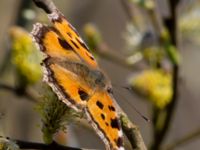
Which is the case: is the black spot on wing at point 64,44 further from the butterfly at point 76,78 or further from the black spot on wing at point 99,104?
the black spot on wing at point 99,104

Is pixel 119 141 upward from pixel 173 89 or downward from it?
upward

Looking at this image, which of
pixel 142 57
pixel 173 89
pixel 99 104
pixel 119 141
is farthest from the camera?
pixel 142 57

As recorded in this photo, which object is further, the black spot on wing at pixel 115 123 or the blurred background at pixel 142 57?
the blurred background at pixel 142 57

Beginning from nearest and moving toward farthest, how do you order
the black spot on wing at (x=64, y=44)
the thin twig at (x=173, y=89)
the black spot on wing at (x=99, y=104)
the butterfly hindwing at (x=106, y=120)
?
1. the butterfly hindwing at (x=106, y=120)
2. the black spot on wing at (x=99, y=104)
3. the black spot on wing at (x=64, y=44)
4. the thin twig at (x=173, y=89)

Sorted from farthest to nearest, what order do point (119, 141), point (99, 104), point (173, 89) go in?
point (173, 89) → point (99, 104) → point (119, 141)

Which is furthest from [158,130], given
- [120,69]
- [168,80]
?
[120,69]

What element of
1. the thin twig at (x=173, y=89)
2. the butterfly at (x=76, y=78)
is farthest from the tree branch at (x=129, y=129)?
the thin twig at (x=173, y=89)

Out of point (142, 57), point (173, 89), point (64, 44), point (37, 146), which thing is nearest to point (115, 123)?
point (37, 146)

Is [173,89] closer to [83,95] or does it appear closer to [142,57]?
[142,57]

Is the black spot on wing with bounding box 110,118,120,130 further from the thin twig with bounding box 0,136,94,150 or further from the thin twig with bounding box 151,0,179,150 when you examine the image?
the thin twig with bounding box 151,0,179,150
